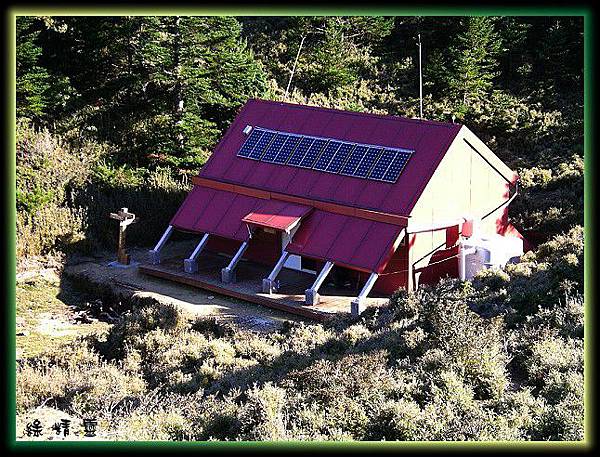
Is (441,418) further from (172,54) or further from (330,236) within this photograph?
(172,54)

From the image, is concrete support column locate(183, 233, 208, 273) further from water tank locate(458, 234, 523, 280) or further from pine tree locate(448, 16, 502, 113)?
pine tree locate(448, 16, 502, 113)

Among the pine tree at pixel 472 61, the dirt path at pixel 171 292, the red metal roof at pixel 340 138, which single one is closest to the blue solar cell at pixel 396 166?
the red metal roof at pixel 340 138

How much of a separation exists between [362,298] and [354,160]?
3942mm

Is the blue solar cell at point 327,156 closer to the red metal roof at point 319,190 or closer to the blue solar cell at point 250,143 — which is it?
the red metal roof at point 319,190

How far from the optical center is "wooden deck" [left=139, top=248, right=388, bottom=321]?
19.8 meters

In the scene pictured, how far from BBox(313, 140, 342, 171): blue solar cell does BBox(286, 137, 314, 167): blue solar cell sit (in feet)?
1.69

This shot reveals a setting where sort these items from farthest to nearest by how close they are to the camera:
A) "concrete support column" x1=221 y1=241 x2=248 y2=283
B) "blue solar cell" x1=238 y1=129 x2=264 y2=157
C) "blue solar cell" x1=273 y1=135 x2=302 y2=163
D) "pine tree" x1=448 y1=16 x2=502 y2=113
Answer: "pine tree" x1=448 y1=16 x2=502 y2=113, "blue solar cell" x1=238 y1=129 x2=264 y2=157, "blue solar cell" x1=273 y1=135 x2=302 y2=163, "concrete support column" x1=221 y1=241 x2=248 y2=283

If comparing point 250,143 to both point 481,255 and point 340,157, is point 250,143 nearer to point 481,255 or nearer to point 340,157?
point 340,157

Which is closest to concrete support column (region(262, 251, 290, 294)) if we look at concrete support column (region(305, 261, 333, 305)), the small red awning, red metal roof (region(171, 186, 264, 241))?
the small red awning

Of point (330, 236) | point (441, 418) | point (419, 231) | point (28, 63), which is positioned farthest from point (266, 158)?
point (441, 418)

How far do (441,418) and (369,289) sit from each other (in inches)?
382

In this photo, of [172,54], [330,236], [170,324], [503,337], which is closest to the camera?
[503,337]

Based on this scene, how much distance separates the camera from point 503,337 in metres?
12.3

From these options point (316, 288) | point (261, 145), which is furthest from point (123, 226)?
point (316, 288)
